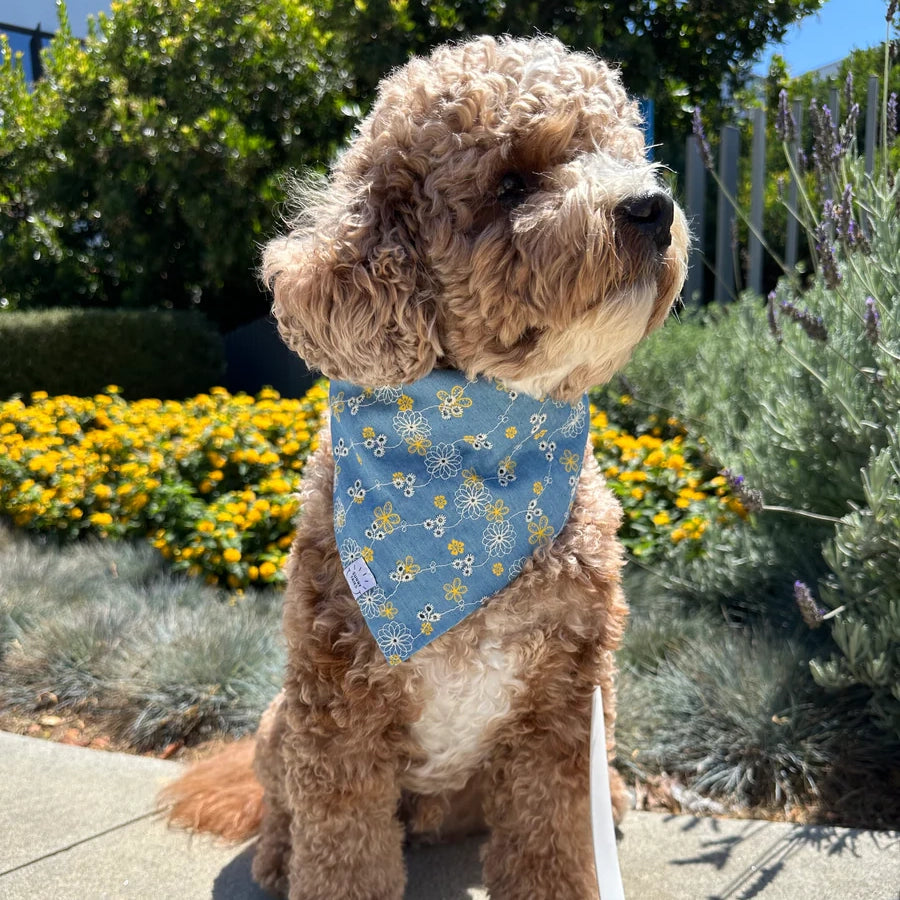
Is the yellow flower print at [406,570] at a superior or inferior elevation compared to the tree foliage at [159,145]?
inferior

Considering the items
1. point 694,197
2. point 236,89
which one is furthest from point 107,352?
point 694,197

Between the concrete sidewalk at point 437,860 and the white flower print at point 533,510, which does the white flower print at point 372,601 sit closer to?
the white flower print at point 533,510

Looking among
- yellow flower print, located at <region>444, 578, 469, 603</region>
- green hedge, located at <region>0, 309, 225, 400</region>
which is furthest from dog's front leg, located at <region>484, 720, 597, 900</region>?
green hedge, located at <region>0, 309, 225, 400</region>

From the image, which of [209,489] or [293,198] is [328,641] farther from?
[209,489]

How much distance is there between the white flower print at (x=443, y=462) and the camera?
6.75ft

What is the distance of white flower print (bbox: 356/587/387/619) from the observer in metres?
1.96

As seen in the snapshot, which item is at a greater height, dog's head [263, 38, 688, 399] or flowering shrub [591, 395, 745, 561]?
dog's head [263, 38, 688, 399]

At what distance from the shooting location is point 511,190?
1818mm

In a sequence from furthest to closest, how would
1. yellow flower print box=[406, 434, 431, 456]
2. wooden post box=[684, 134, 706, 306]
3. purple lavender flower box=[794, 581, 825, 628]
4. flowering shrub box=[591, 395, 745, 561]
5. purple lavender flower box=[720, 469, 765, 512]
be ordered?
wooden post box=[684, 134, 706, 306] < flowering shrub box=[591, 395, 745, 561] < purple lavender flower box=[720, 469, 765, 512] < purple lavender flower box=[794, 581, 825, 628] < yellow flower print box=[406, 434, 431, 456]

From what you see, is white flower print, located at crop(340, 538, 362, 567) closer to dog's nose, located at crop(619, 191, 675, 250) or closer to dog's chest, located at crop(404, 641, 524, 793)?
dog's chest, located at crop(404, 641, 524, 793)

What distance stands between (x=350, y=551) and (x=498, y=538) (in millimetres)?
326

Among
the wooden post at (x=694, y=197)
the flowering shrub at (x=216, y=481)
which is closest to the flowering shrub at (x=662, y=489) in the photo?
the flowering shrub at (x=216, y=481)

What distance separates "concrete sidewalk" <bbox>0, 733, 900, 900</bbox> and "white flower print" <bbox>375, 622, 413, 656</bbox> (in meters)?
0.82

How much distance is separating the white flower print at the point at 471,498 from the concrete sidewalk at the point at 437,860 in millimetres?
1043
